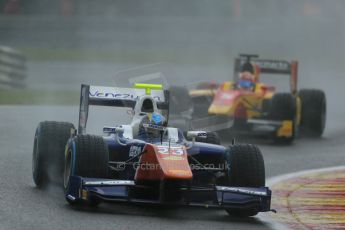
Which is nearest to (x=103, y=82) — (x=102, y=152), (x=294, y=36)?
(x=294, y=36)

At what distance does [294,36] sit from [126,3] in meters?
5.60

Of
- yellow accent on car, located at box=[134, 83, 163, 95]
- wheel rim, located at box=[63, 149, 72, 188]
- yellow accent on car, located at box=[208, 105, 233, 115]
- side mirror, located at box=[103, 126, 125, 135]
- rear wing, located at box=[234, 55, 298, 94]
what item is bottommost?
wheel rim, located at box=[63, 149, 72, 188]

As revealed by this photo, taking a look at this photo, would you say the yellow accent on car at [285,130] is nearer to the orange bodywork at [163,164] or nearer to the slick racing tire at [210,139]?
the slick racing tire at [210,139]

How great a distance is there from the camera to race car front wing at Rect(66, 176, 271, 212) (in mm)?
9750

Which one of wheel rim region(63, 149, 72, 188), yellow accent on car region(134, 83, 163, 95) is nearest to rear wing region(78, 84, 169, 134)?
yellow accent on car region(134, 83, 163, 95)

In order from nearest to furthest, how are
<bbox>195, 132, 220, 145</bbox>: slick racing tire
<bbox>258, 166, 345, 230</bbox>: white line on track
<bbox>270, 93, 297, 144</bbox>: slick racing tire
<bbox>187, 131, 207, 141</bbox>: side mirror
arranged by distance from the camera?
<bbox>258, 166, 345, 230</bbox>: white line on track < <bbox>187, 131, 207, 141</bbox>: side mirror < <bbox>195, 132, 220, 145</bbox>: slick racing tire < <bbox>270, 93, 297, 144</bbox>: slick racing tire

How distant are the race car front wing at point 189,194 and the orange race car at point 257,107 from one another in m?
7.64

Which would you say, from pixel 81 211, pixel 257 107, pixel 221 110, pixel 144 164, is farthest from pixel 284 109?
pixel 81 211

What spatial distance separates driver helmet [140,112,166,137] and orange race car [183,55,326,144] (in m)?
6.66

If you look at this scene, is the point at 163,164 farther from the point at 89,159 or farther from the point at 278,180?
the point at 278,180

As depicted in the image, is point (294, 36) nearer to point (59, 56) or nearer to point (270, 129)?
point (59, 56)

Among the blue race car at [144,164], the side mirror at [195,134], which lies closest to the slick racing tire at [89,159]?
the blue race car at [144,164]

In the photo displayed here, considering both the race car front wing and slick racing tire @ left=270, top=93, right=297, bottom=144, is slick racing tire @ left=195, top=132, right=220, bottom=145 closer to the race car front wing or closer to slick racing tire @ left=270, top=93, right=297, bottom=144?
the race car front wing

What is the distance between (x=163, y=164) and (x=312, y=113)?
419 inches
